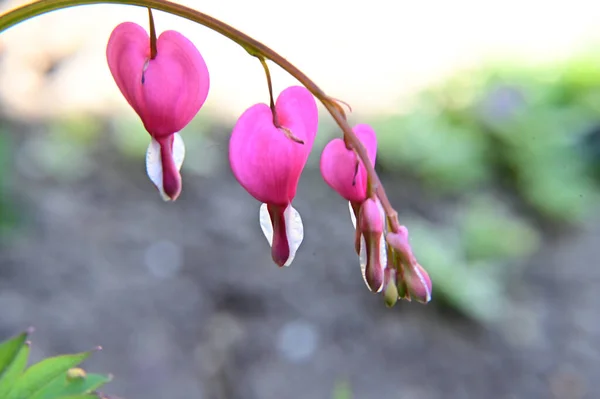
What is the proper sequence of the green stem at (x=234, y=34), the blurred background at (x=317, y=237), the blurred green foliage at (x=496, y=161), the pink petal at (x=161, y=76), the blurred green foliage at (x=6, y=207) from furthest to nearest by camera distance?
the blurred green foliage at (x=496, y=161) → the blurred green foliage at (x=6, y=207) → the blurred background at (x=317, y=237) → the pink petal at (x=161, y=76) → the green stem at (x=234, y=34)

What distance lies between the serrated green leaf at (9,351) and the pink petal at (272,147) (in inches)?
14.2

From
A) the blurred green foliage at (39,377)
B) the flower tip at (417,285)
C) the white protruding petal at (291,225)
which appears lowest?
the blurred green foliage at (39,377)

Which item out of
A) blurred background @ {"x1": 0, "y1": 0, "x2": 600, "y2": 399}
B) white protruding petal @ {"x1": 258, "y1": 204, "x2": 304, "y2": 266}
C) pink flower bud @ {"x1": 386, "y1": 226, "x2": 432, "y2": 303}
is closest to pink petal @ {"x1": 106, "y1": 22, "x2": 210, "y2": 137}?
white protruding petal @ {"x1": 258, "y1": 204, "x2": 304, "y2": 266}

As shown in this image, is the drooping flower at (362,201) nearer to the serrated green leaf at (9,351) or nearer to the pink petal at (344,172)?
the pink petal at (344,172)

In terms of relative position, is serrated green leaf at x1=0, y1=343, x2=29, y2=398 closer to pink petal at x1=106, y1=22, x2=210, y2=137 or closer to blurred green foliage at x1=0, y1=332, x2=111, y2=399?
blurred green foliage at x1=0, y1=332, x2=111, y2=399

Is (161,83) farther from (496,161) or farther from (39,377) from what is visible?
(496,161)

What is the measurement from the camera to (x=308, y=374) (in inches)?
107

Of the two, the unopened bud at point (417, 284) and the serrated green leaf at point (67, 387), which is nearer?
the unopened bud at point (417, 284)

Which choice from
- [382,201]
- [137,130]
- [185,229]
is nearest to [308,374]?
[185,229]

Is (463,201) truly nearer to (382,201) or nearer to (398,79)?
(398,79)

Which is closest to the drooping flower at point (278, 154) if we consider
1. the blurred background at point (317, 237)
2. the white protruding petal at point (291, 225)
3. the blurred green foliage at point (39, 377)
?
the white protruding petal at point (291, 225)

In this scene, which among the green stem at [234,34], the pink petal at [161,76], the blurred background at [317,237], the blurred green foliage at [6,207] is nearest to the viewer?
the green stem at [234,34]

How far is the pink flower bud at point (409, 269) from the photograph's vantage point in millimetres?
701

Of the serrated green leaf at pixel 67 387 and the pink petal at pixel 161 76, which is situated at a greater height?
the pink petal at pixel 161 76
